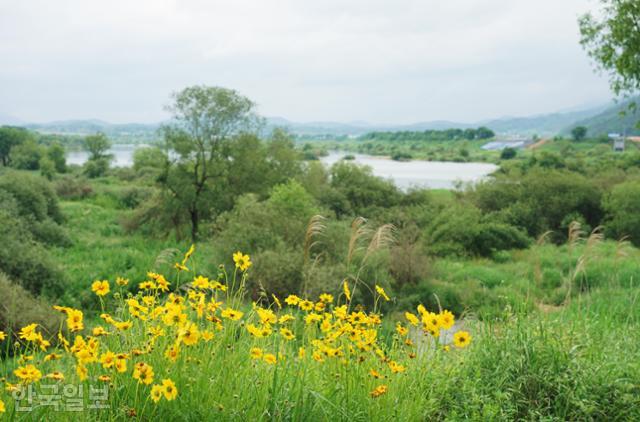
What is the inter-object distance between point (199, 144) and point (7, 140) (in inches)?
1260

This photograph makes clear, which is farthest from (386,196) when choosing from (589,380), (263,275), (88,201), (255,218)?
(589,380)

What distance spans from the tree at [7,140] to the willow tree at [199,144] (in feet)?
94.9

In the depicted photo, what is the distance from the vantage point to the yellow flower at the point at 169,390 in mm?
2699

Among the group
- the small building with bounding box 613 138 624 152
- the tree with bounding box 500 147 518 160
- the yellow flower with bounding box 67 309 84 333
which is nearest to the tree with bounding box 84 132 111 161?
the tree with bounding box 500 147 518 160

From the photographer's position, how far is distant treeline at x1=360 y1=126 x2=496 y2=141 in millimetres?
127125

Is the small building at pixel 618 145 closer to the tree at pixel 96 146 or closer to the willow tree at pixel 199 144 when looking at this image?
the willow tree at pixel 199 144

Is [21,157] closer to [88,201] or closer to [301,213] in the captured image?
[88,201]

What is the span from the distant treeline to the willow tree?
4052 inches

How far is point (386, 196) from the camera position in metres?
38.5

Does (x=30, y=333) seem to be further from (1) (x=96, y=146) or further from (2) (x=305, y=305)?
(1) (x=96, y=146)

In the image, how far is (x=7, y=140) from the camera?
178 ft

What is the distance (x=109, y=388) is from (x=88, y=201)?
153 ft

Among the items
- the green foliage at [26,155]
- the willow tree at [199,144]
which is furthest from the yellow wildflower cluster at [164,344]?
the green foliage at [26,155]

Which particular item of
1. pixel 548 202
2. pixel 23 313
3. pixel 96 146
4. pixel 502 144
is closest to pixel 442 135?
pixel 502 144
